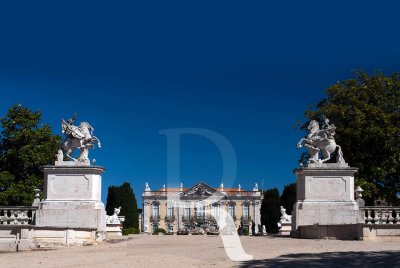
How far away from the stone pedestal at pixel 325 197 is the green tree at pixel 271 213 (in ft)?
86.0

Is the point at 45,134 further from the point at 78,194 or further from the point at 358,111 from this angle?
the point at 358,111

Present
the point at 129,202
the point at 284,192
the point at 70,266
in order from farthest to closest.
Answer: the point at 129,202 → the point at 284,192 → the point at 70,266

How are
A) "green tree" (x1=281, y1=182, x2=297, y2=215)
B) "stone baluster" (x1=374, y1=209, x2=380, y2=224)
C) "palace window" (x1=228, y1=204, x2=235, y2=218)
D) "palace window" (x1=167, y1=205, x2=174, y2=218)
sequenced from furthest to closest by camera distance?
"palace window" (x1=167, y1=205, x2=174, y2=218), "palace window" (x1=228, y1=204, x2=235, y2=218), "green tree" (x1=281, y1=182, x2=297, y2=215), "stone baluster" (x1=374, y1=209, x2=380, y2=224)

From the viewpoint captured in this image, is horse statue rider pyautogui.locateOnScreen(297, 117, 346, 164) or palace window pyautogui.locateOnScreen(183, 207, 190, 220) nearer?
horse statue rider pyautogui.locateOnScreen(297, 117, 346, 164)

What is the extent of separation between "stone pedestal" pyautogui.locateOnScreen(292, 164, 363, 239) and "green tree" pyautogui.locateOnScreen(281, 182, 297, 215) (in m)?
21.4

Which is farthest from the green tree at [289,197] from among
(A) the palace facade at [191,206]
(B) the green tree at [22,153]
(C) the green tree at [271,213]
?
(A) the palace facade at [191,206]

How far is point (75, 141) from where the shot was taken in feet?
91.1

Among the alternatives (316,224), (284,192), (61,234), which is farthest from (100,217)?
(284,192)

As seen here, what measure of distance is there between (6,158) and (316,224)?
2357cm

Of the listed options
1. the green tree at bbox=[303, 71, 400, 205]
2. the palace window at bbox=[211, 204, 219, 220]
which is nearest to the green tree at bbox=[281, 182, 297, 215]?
the green tree at bbox=[303, 71, 400, 205]

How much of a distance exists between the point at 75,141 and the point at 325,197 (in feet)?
36.5

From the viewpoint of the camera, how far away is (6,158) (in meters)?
41.1

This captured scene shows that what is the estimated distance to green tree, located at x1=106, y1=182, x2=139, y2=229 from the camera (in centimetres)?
5544

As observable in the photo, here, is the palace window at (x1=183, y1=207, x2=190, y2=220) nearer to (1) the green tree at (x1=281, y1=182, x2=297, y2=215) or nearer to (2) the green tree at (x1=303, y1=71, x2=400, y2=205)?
(1) the green tree at (x1=281, y1=182, x2=297, y2=215)
